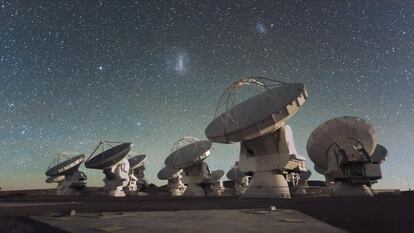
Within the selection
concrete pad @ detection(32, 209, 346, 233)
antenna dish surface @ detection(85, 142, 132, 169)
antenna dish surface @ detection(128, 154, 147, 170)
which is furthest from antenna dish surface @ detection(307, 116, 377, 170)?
antenna dish surface @ detection(128, 154, 147, 170)

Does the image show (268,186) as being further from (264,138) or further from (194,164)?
(194,164)

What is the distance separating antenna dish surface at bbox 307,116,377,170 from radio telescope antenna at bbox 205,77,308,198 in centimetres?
1476

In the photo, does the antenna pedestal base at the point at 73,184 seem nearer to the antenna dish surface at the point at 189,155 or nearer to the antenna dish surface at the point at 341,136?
the antenna dish surface at the point at 189,155

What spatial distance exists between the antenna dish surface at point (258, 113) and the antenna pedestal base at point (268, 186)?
572 centimetres

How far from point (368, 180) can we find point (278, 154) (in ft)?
59.7

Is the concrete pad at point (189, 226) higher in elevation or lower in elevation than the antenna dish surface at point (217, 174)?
lower

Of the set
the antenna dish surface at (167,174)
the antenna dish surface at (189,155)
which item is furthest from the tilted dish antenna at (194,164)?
the antenna dish surface at (167,174)

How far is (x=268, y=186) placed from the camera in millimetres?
42375

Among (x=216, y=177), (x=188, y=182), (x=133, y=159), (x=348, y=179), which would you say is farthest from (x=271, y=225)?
(x=216, y=177)

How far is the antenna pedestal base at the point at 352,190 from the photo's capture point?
5250 centimetres

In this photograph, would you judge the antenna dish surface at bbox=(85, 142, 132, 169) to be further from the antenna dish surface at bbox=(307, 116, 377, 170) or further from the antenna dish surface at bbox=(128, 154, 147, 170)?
the antenna dish surface at bbox=(307, 116, 377, 170)

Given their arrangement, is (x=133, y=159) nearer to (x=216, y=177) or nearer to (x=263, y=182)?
(x=216, y=177)

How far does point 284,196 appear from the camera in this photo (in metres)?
42.4

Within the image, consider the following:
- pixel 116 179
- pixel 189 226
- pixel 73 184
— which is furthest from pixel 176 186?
pixel 189 226
